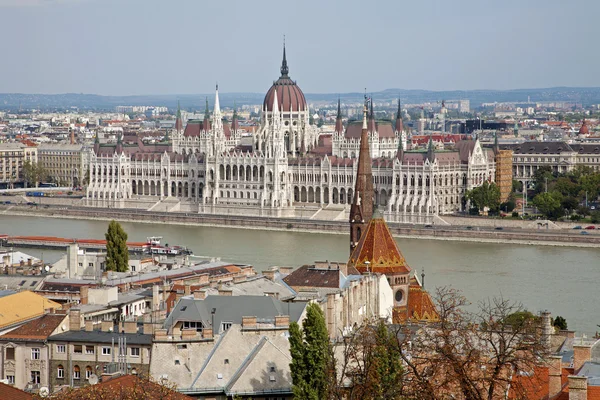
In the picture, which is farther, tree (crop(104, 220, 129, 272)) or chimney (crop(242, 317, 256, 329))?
tree (crop(104, 220, 129, 272))

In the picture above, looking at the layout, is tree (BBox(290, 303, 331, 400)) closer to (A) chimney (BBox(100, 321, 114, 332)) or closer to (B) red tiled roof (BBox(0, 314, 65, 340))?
(A) chimney (BBox(100, 321, 114, 332))

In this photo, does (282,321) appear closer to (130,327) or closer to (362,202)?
(130,327)

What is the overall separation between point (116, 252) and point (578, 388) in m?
20.2

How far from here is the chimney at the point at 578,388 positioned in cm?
1302

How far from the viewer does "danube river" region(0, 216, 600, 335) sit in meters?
34.9

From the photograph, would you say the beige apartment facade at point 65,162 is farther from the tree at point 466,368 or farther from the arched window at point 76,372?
the tree at point 466,368

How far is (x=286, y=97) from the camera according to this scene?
7106cm

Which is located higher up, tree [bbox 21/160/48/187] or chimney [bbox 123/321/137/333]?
chimney [bbox 123/321/137/333]

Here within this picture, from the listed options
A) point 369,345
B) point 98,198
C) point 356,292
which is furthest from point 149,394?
point 98,198

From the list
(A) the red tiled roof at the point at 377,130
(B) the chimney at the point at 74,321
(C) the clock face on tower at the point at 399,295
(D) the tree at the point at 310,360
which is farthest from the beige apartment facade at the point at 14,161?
(D) the tree at the point at 310,360

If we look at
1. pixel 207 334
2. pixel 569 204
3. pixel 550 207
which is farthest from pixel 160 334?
pixel 569 204

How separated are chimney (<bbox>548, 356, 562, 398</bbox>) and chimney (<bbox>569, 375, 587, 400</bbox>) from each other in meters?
1.12

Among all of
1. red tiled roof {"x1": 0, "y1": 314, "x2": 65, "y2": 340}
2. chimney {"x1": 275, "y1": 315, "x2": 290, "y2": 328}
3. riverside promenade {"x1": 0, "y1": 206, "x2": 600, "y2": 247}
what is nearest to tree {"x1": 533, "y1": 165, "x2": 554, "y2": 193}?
riverside promenade {"x1": 0, "y1": 206, "x2": 600, "y2": 247}

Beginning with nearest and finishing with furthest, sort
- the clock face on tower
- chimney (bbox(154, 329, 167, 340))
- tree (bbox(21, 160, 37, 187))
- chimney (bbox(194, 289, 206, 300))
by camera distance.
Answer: chimney (bbox(154, 329, 167, 340)) → chimney (bbox(194, 289, 206, 300)) → the clock face on tower → tree (bbox(21, 160, 37, 187))
